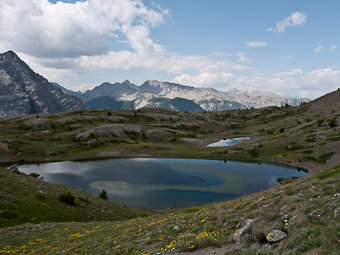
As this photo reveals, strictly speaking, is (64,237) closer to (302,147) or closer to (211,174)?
(211,174)

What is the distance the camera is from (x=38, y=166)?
9631 centimetres

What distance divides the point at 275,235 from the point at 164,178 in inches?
2670

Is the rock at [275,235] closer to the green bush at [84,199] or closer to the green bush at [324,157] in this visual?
the green bush at [84,199]

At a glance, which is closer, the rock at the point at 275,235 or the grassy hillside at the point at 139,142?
the rock at the point at 275,235

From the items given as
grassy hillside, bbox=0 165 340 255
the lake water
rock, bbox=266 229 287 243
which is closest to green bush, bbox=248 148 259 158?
the lake water

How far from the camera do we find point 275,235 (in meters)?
11.6

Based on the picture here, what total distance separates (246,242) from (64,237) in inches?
952

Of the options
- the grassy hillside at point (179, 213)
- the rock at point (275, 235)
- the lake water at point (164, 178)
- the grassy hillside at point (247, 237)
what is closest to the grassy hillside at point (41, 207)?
the grassy hillside at point (179, 213)

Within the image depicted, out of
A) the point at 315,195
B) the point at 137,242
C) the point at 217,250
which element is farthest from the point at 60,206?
the point at 315,195

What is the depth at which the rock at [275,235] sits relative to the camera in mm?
11198

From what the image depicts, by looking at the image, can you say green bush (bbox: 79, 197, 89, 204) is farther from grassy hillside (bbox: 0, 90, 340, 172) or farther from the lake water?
grassy hillside (bbox: 0, 90, 340, 172)

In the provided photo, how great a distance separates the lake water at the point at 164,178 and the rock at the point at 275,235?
45.8 metres

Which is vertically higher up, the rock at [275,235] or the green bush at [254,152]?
the rock at [275,235]

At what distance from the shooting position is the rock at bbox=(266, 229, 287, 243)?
1120 centimetres
